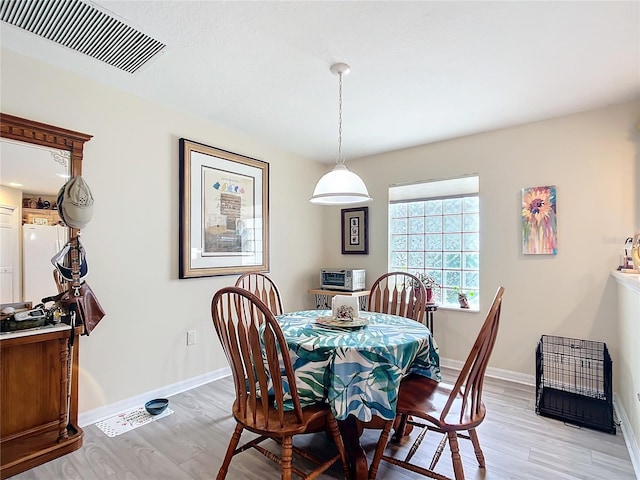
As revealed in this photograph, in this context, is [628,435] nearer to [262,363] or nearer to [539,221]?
[539,221]

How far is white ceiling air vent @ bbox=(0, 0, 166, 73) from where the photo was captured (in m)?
1.69

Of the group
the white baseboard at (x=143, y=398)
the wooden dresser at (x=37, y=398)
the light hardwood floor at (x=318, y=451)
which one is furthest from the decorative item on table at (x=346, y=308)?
the white baseboard at (x=143, y=398)

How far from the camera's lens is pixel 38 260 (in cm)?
211

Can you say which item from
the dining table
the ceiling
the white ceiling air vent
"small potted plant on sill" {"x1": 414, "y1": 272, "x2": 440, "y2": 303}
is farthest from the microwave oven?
the white ceiling air vent

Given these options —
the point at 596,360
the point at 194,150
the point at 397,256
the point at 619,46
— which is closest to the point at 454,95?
the point at 619,46

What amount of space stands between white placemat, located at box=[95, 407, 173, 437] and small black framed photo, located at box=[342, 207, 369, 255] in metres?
2.59

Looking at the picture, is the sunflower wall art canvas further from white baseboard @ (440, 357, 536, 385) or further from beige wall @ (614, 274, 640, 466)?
white baseboard @ (440, 357, 536, 385)

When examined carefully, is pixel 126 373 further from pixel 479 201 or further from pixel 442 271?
pixel 479 201

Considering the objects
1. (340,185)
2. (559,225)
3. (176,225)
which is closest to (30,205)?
(176,225)

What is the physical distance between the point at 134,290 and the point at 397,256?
2742 millimetres

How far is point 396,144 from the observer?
3.76 metres

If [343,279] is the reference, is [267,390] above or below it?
below

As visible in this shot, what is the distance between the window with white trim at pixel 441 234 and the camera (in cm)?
352

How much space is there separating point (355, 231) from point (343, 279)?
0.68 metres
